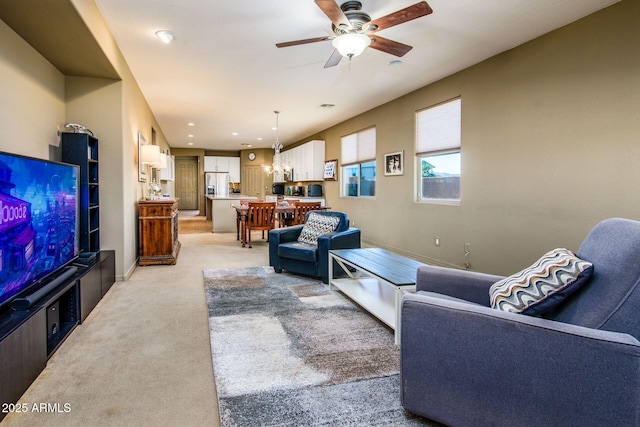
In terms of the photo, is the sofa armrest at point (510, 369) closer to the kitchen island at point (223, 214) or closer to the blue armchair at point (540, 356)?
the blue armchair at point (540, 356)

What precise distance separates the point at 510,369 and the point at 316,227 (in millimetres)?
3133

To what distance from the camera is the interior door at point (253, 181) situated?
13125 millimetres

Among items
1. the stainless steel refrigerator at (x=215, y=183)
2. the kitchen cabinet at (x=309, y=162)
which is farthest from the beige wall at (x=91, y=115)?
the stainless steel refrigerator at (x=215, y=183)

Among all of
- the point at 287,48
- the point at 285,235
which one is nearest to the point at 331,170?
the point at 285,235

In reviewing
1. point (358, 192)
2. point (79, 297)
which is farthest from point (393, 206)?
point (79, 297)

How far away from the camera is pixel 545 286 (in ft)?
4.99

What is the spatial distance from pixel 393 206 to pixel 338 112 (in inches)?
85.5

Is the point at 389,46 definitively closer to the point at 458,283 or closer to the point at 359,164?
the point at 458,283

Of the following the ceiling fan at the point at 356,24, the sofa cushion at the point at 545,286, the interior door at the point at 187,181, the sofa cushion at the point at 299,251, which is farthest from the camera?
the interior door at the point at 187,181

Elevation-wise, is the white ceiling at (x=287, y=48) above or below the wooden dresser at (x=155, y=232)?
above

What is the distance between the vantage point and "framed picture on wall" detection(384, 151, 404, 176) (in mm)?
5699

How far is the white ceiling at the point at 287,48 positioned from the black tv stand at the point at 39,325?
7.23ft

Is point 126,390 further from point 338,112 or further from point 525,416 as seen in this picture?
point 338,112

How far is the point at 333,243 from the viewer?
3.91 meters
